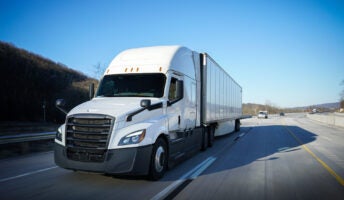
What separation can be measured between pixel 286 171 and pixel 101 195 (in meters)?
5.08

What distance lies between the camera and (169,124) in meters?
6.85

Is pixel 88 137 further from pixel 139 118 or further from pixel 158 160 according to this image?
pixel 158 160

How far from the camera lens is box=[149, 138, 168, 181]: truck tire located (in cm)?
599

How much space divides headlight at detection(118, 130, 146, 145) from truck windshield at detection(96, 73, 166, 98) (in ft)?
4.61

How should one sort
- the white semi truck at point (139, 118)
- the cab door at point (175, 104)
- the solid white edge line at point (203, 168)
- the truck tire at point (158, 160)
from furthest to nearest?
1. the cab door at point (175, 104)
2. the solid white edge line at point (203, 168)
3. the truck tire at point (158, 160)
4. the white semi truck at point (139, 118)

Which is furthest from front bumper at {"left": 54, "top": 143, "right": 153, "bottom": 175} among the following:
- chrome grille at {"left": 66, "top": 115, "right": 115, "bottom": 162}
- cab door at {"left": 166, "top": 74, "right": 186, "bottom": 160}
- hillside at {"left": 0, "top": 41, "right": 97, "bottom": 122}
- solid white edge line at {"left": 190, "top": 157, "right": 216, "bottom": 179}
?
hillside at {"left": 0, "top": 41, "right": 97, "bottom": 122}

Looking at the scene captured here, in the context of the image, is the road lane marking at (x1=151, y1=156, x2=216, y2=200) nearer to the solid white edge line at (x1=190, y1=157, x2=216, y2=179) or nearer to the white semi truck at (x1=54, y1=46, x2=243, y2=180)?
the solid white edge line at (x1=190, y1=157, x2=216, y2=179)

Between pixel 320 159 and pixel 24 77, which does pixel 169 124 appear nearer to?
pixel 320 159

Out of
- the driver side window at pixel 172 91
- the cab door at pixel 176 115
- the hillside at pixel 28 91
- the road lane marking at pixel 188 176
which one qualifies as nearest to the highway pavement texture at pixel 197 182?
the road lane marking at pixel 188 176

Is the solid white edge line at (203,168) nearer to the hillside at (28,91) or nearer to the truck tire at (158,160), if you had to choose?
the truck tire at (158,160)

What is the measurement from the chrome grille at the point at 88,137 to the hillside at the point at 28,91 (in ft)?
115

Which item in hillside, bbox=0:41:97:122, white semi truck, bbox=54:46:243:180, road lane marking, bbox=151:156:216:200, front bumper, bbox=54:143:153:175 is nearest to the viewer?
road lane marking, bbox=151:156:216:200

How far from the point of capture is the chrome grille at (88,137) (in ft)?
18.1

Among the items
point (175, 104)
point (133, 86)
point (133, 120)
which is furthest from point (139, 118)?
point (175, 104)
